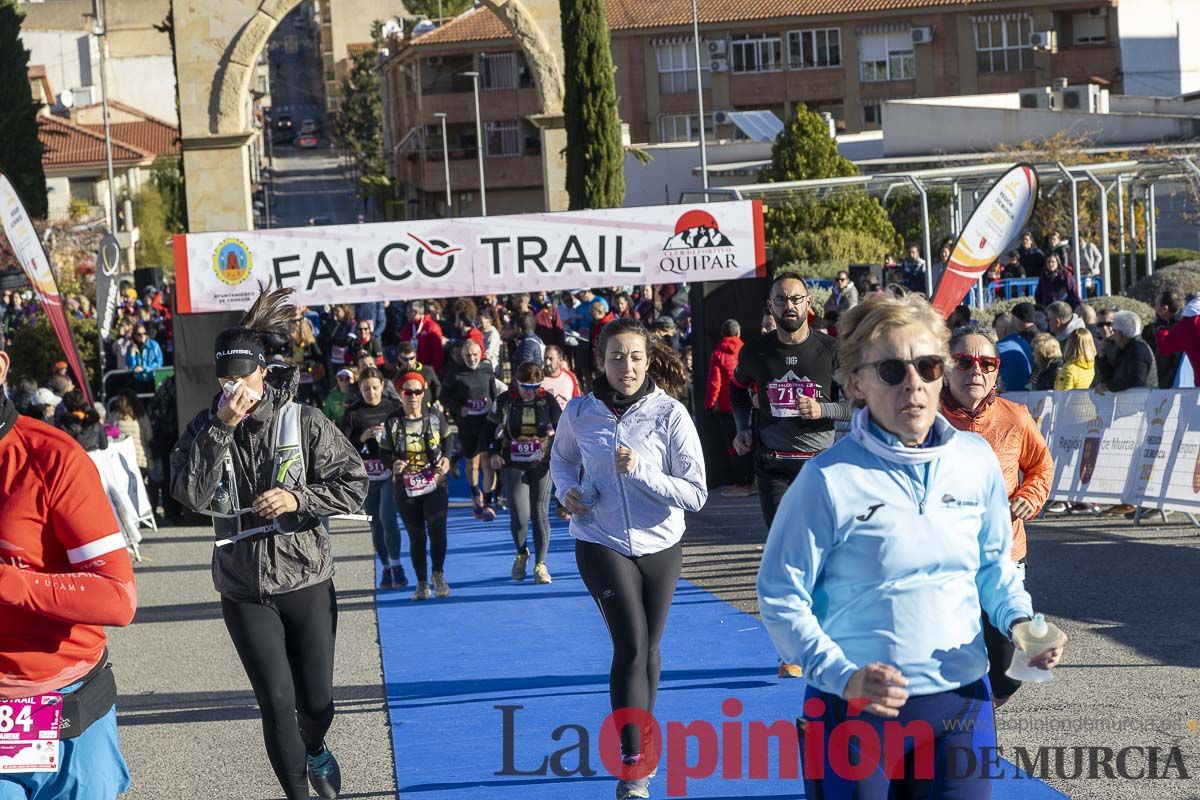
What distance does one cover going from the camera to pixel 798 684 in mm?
8688

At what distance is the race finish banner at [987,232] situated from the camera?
1291 cm

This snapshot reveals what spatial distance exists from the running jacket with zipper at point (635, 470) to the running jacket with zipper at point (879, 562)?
2866 mm

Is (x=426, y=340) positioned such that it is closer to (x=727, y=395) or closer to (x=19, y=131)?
(x=727, y=395)

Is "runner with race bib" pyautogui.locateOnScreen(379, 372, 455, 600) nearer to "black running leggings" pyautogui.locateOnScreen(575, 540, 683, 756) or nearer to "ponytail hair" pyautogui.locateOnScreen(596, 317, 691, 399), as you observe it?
"ponytail hair" pyautogui.locateOnScreen(596, 317, 691, 399)

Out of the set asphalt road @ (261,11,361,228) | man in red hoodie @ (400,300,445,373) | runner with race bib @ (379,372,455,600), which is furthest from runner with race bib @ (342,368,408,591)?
asphalt road @ (261,11,361,228)

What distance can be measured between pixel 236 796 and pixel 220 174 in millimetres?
22300

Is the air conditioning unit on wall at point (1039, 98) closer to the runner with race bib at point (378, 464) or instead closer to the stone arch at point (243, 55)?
the stone arch at point (243, 55)

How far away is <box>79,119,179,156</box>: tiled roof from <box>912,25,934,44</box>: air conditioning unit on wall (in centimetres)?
4035

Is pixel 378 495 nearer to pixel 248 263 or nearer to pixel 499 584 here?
pixel 499 584

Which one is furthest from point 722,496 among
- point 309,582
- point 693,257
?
point 309,582

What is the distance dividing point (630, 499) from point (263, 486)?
156cm

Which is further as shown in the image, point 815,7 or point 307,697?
point 815,7

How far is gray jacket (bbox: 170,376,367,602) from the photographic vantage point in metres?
6.17

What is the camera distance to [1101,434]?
14.1 meters
